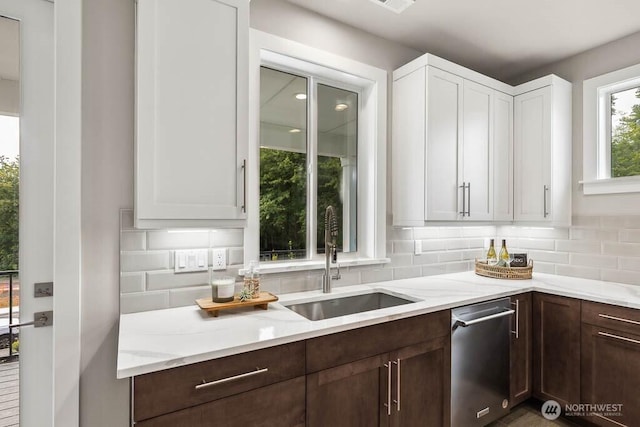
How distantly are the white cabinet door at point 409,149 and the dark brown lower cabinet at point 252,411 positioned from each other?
4.65 feet

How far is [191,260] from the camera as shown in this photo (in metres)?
1.77

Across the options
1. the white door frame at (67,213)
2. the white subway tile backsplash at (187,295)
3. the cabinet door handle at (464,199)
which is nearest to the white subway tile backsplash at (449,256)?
the cabinet door handle at (464,199)

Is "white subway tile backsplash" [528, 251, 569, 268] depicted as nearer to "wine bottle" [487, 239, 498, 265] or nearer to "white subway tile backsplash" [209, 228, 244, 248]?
"wine bottle" [487, 239, 498, 265]

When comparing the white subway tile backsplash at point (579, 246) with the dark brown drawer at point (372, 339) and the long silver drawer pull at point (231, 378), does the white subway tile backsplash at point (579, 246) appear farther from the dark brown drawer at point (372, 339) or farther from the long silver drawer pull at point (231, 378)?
the long silver drawer pull at point (231, 378)

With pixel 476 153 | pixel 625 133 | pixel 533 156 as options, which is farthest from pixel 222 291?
pixel 625 133

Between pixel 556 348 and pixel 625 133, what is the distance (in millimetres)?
1673

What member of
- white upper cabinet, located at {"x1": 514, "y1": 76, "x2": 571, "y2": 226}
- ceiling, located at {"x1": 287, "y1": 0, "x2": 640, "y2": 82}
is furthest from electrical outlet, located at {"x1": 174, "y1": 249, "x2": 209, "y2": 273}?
white upper cabinet, located at {"x1": 514, "y1": 76, "x2": 571, "y2": 226}

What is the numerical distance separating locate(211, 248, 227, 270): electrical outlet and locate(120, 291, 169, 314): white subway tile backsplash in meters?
0.26

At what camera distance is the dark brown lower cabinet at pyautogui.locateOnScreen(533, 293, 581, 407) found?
7.11 ft

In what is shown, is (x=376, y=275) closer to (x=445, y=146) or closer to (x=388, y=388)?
(x=388, y=388)

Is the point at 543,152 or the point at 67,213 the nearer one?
the point at 67,213

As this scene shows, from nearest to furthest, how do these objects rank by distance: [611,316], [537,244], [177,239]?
[177,239] → [611,316] → [537,244]

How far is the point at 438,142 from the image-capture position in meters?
2.37

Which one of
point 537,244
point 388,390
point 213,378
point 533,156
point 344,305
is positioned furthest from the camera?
point 537,244
